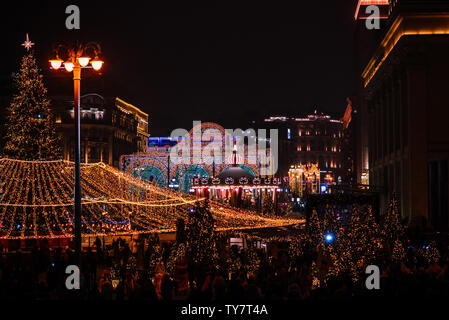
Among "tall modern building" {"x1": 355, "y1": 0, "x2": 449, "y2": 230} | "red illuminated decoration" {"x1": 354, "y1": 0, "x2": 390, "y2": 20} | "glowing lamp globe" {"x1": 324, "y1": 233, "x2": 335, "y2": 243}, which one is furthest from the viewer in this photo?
"red illuminated decoration" {"x1": 354, "y1": 0, "x2": 390, "y2": 20}

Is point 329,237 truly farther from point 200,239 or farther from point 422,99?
point 422,99

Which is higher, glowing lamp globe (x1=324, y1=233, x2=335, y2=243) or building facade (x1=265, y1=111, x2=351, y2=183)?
building facade (x1=265, y1=111, x2=351, y2=183)

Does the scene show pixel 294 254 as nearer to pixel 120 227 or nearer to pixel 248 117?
pixel 120 227

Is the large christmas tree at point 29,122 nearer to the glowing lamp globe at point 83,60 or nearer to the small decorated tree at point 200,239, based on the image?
the small decorated tree at point 200,239

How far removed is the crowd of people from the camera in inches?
427

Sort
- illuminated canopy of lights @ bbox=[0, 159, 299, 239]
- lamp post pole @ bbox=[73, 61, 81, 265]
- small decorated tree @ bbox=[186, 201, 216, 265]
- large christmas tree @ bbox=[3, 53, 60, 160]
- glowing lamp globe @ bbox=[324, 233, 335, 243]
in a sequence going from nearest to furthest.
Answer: lamp post pole @ bbox=[73, 61, 81, 265] < small decorated tree @ bbox=[186, 201, 216, 265] < illuminated canopy of lights @ bbox=[0, 159, 299, 239] < glowing lamp globe @ bbox=[324, 233, 335, 243] < large christmas tree @ bbox=[3, 53, 60, 160]

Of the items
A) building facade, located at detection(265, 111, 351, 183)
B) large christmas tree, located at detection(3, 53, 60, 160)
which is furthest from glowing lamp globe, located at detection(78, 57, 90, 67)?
building facade, located at detection(265, 111, 351, 183)

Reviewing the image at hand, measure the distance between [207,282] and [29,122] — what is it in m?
22.3

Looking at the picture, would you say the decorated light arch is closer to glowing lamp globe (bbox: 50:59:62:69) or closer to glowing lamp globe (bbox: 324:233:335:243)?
glowing lamp globe (bbox: 324:233:335:243)

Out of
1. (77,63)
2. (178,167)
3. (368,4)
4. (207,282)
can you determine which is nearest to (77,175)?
(77,63)

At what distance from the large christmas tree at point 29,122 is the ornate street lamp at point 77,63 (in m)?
20.3

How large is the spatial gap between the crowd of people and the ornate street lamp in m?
1.24

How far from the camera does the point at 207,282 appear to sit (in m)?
14.5
